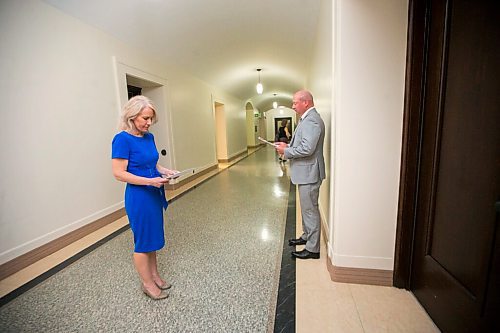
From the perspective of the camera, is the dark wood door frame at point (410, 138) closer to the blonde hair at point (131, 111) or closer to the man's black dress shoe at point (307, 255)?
the man's black dress shoe at point (307, 255)

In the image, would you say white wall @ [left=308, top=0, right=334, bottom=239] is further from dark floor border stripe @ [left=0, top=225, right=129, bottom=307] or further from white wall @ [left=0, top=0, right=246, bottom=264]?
white wall @ [left=0, top=0, right=246, bottom=264]

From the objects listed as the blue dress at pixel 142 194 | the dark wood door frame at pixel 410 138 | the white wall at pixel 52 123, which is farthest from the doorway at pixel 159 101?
the dark wood door frame at pixel 410 138

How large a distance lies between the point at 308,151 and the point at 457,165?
3.01 ft

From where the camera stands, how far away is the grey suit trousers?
2.02 meters

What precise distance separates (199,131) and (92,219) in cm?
367

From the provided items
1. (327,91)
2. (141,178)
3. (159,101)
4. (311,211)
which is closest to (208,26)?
(159,101)

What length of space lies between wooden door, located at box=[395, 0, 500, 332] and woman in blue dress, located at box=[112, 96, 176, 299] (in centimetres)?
165

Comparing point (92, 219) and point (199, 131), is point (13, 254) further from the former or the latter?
point (199, 131)

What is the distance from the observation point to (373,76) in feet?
5.07

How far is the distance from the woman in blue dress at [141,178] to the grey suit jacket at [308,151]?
1086 mm

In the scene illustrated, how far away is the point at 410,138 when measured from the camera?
1487 mm

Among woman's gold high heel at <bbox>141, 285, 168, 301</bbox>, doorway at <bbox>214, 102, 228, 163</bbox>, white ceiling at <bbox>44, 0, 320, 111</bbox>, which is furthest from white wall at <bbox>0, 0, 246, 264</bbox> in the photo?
doorway at <bbox>214, 102, 228, 163</bbox>

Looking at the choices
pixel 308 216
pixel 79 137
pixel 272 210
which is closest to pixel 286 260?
pixel 308 216

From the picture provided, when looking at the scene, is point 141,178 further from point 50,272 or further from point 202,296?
point 50,272
